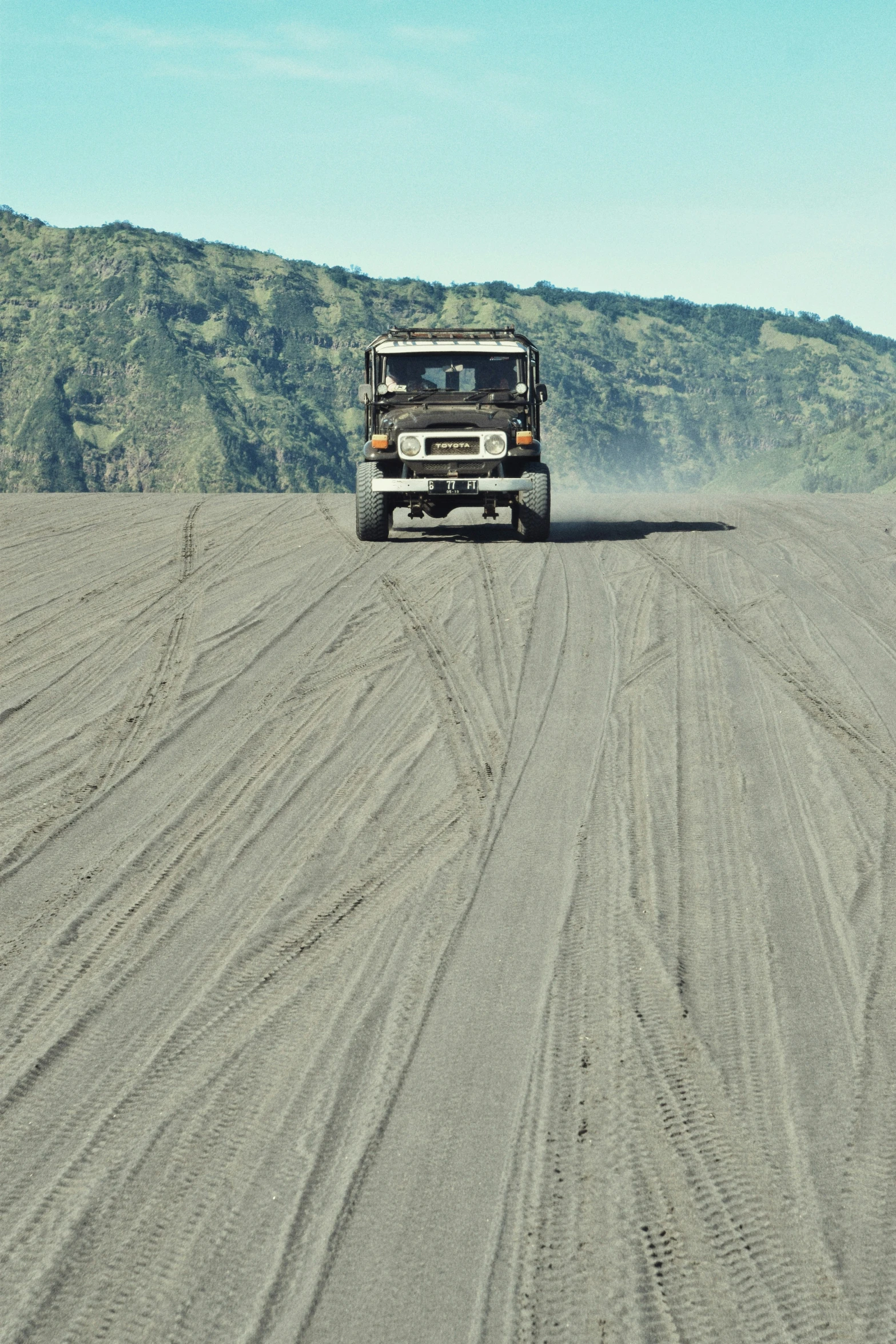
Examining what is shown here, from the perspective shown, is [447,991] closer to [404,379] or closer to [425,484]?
[425,484]

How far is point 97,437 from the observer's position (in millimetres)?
105188

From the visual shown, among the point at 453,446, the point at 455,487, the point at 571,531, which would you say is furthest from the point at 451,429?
the point at 571,531

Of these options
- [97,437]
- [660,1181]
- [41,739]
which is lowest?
[660,1181]

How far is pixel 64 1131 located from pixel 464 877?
2259mm

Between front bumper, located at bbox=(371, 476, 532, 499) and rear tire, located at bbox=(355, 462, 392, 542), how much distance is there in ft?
0.62

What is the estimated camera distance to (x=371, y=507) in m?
14.6

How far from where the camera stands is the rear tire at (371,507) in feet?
47.5

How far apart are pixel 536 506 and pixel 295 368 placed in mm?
117497

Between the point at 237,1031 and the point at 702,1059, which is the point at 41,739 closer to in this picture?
the point at 237,1031

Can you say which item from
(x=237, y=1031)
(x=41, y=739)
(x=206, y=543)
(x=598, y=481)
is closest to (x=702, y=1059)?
(x=237, y=1031)

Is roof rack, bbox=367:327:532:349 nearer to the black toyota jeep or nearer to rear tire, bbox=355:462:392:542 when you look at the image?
the black toyota jeep

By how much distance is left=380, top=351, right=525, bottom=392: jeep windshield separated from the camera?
14.7 m

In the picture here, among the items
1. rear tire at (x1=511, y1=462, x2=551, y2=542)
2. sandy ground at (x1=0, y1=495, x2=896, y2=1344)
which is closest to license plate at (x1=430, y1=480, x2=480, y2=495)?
rear tire at (x1=511, y1=462, x2=551, y2=542)

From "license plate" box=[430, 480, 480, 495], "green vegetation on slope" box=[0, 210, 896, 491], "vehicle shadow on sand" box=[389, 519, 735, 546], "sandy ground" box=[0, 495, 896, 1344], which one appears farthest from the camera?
"green vegetation on slope" box=[0, 210, 896, 491]
